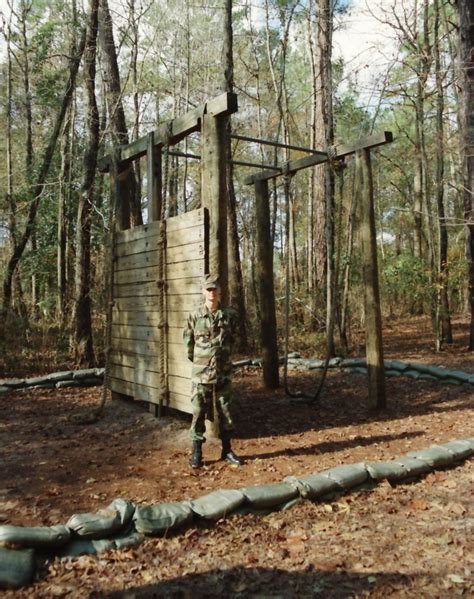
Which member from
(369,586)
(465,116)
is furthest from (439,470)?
(465,116)

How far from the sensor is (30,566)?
291cm

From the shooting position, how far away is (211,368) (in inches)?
192

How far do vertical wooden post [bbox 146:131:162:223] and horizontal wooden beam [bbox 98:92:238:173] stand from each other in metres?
0.10

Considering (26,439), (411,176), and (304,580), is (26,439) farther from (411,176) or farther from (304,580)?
(411,176)

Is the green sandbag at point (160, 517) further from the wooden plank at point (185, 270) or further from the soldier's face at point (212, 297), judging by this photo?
the wooden plank at point (185, 270)

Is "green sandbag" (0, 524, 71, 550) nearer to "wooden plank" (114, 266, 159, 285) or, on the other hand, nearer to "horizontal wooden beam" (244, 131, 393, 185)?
"wooden plank" (114, 266, 159, 285)

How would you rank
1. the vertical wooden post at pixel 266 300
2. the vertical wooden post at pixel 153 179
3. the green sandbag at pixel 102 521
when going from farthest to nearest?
the vertical wooden post at pixel 266 300
the vertical wooden post at pixel 153 179
the green sandbag at pixel 102 521

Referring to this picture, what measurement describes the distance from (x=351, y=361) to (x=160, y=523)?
22.2 feet

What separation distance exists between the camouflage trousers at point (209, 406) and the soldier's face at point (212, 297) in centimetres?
76

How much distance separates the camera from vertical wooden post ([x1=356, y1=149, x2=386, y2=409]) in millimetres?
6641

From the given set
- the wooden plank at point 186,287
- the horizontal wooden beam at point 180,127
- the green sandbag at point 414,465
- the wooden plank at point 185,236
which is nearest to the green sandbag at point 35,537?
the wooden plank at point 186,287

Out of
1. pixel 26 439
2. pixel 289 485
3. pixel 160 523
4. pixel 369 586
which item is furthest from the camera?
pixel 26 439

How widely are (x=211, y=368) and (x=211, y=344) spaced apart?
0.76 ft

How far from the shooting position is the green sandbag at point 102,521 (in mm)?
3252
